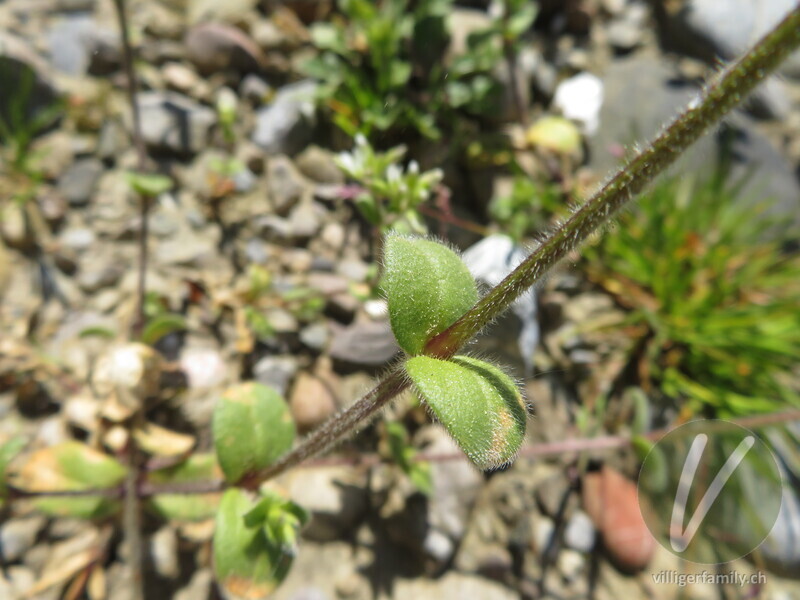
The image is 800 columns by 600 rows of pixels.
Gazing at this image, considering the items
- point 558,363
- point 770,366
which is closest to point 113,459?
point 558,363

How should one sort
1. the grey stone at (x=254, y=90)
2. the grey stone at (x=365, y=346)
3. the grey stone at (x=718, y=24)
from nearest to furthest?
the grey stone at (x=365, y=346) → the grey stone at (x=254, y=90) → the grey stone at (x=718, y=24)

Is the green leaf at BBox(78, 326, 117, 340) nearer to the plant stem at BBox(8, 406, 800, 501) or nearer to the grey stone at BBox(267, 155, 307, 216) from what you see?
the plant stem at BBox(8, 406, 800, 501)

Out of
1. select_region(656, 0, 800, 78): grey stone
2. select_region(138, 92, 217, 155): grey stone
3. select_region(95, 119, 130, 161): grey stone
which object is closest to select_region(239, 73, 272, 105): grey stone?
select_region(138, 92, 217, 155): grey stone

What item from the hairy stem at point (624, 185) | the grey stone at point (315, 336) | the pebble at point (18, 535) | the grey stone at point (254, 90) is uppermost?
the hairy stem at point (624, 185)

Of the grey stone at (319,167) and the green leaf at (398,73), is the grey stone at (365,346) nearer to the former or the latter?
the grey stone at (319,167)

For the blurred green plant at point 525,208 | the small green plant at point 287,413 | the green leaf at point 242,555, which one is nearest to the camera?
the small green plant at point 287,413

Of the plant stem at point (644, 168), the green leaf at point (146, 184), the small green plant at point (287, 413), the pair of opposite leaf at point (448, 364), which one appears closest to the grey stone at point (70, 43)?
the small green plant at point (287, 413)

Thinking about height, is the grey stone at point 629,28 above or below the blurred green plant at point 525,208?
above
